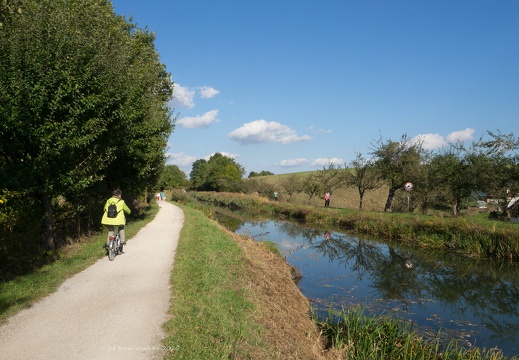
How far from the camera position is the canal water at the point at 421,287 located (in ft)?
26.4

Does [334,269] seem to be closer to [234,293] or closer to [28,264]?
[234,293]

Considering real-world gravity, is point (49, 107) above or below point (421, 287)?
above

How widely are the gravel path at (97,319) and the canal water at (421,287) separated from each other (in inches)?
180

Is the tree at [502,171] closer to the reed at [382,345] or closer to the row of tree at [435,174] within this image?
the row of tree at [435,174]

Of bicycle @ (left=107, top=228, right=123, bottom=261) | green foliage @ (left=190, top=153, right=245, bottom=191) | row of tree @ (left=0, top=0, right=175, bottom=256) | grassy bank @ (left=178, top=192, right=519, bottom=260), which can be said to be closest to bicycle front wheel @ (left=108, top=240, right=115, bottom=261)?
bicycle @ (left=107, top=228, right=123, bottom=261)

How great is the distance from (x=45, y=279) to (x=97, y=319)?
8.93 feet

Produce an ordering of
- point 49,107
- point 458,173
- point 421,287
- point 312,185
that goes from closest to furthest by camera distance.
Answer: point 49,107 < point 421,287 < point 458,173 < point 312,185

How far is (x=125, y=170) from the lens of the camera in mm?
17547

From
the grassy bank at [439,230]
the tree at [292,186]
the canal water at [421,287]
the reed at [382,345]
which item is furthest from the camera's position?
the tree at [292,186]

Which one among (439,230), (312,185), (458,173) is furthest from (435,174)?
(312,185)

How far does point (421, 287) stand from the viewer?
11.1 m

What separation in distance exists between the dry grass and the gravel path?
174 cm

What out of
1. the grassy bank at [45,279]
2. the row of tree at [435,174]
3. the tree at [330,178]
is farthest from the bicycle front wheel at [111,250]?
the tree at [330,178]

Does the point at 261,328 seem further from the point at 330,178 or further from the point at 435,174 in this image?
the point at 330,178
